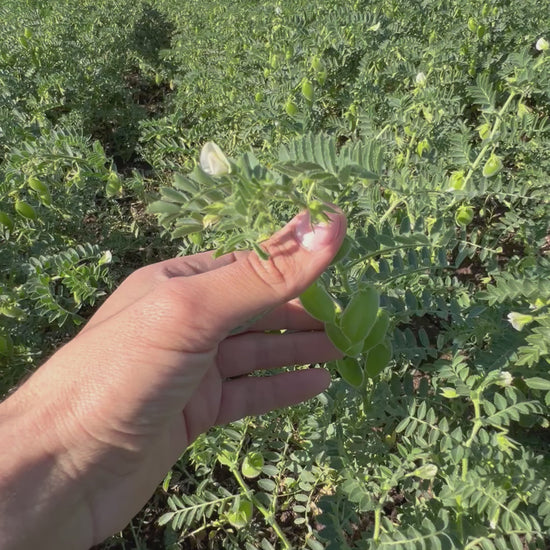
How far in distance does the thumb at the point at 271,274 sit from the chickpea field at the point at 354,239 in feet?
Result: 0.18

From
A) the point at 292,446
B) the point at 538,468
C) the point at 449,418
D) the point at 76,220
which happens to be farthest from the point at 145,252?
the point at 538,468

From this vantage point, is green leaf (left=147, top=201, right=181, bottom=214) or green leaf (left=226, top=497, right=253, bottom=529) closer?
green leaf (left=147, top=201, right=181, bottom=214)

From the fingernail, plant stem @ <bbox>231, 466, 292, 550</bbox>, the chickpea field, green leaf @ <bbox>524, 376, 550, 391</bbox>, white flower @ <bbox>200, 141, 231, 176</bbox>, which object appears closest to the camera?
white flower @ <bbox>200, 141, 231, 176</bbox>

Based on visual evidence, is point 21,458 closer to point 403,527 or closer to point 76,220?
point 403,527

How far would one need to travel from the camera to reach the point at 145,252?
9.19 feet

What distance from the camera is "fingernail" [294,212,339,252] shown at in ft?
2.86

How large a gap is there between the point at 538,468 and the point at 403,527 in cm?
36

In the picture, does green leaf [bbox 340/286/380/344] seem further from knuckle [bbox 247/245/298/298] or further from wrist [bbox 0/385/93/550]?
wrist [bbox 0/385/93/550]

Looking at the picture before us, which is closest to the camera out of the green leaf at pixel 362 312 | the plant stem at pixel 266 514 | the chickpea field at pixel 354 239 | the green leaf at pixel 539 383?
the green leaf at pixel 362 312

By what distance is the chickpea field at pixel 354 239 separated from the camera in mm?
1152

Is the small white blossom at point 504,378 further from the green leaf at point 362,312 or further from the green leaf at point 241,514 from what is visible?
the green leaf at point 241,514

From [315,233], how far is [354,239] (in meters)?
0.42

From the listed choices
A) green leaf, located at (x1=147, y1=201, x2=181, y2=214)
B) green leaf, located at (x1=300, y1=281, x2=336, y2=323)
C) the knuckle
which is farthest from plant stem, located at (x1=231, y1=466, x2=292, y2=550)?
green leaf, located at (x1=147, y1=201, x2=181, y2=214)

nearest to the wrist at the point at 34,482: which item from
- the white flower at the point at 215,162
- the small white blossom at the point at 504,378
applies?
the white flower at the point at 215,162
